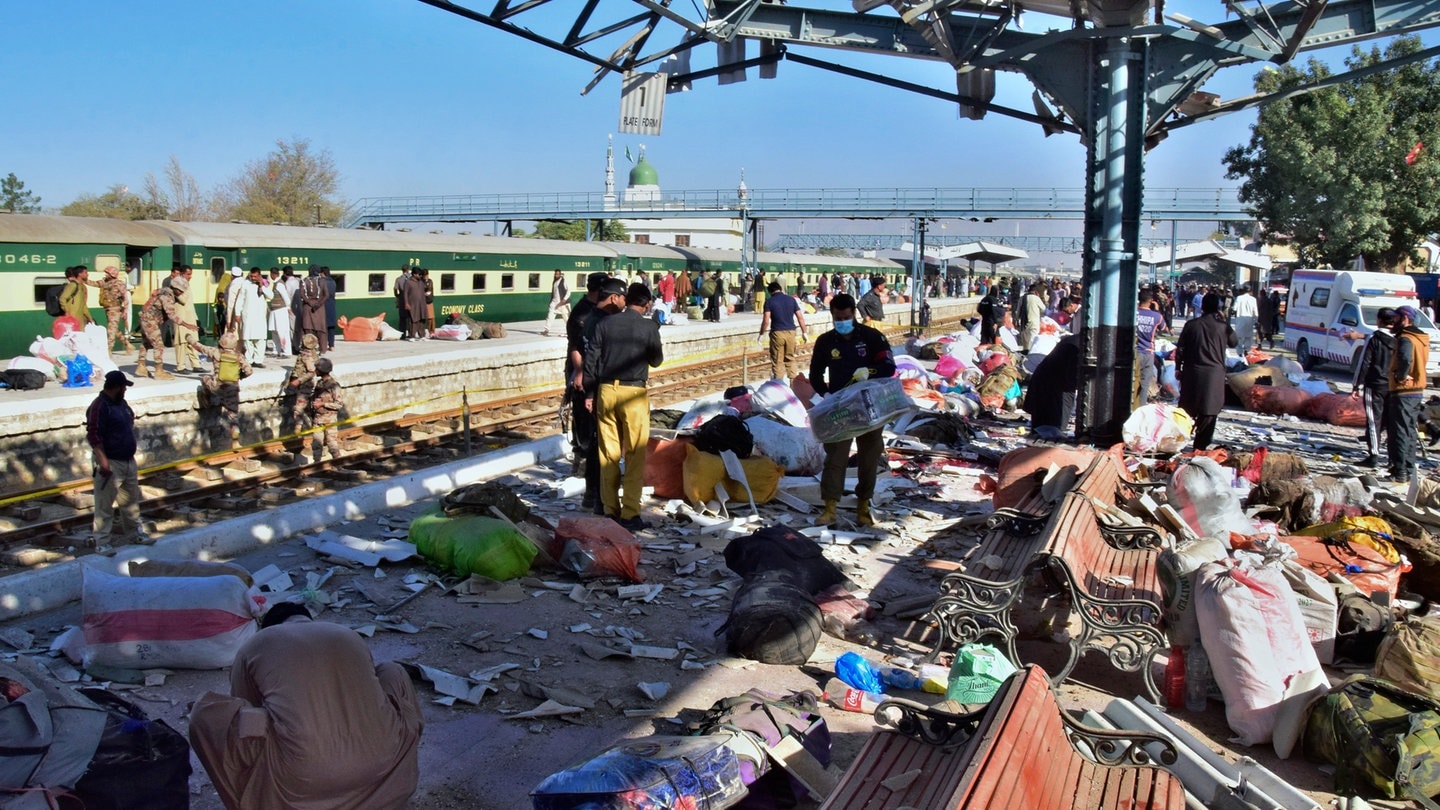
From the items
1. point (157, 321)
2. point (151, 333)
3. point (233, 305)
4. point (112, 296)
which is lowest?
point (151, 333)

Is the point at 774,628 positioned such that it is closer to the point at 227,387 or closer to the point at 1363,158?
the point at 227,387

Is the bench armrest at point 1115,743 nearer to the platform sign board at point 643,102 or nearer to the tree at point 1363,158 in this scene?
the platform sign board at point 643,102

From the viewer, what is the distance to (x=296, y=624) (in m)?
3.80

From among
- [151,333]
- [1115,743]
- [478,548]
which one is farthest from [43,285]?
[1115,743]

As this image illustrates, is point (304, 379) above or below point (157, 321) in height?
below

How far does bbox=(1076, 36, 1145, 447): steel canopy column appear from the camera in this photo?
995cm

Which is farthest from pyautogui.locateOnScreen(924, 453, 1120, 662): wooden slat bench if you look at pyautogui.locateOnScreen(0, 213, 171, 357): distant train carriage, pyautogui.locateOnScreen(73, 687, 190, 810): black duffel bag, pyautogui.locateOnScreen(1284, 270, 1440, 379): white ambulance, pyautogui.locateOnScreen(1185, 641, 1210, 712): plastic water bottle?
pyautogui.locateOnScreen(1284, 270, 1440, 379): white ambulance

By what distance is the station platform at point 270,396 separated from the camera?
468 inches

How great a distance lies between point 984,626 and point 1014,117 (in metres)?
7.63

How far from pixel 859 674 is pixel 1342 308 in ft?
70.9

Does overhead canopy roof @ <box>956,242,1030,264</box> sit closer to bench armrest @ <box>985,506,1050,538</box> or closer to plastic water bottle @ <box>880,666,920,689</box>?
bench armrest @ <box>985,506,1050,538</box>

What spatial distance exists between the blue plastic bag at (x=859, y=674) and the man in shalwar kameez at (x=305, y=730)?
2.24m

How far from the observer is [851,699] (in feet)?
16.8

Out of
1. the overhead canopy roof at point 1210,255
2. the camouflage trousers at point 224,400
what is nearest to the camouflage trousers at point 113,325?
the camouflage trousers at point 224,400
